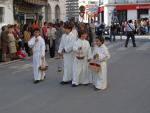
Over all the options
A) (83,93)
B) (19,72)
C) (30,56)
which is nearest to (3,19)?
(30,56)

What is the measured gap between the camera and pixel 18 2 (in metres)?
35.2

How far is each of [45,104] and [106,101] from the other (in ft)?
4.28

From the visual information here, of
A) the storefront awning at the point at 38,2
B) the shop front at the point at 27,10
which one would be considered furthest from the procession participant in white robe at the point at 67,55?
the storefront awning at the point at 38,2

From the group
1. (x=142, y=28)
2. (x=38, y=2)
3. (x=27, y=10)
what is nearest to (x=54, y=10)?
(x=38, y=2)

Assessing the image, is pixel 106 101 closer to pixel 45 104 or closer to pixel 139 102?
pixel 139 102

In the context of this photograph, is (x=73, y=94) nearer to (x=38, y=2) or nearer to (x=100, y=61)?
(x=100, y=61)

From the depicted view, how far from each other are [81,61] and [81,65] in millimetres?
105

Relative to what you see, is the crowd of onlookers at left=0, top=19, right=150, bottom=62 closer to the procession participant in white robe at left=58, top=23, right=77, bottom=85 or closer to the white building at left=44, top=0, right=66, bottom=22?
the procession participant in white robe at left=58, top=23, right=77, bottom=85

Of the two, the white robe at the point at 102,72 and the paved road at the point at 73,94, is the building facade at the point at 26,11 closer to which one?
the paved road at the point at 73,94

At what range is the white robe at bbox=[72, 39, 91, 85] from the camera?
11.9 meters

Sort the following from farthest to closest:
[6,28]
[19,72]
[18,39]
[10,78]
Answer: [18,39], [6,28], [19,72], [10,78]

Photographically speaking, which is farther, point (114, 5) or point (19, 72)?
point (114, 5)

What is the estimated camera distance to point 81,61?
471 inches

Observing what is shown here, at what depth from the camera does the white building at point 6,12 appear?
3331 centimetres
